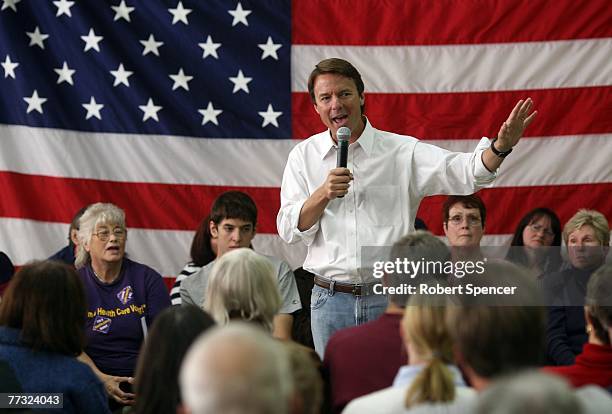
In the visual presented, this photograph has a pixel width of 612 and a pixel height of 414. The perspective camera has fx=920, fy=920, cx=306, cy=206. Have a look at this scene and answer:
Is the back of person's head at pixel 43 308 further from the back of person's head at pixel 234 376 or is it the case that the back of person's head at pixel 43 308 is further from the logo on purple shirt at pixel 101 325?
the logo on purple shirt at pixel 101 325

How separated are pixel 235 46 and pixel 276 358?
151 inches

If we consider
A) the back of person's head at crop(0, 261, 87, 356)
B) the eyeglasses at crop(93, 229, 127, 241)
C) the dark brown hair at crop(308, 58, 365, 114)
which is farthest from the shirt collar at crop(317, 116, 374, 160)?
the back of person's head at crop(0, 261, 87, 356)

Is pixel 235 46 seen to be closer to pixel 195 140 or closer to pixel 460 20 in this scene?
pixel 195 140

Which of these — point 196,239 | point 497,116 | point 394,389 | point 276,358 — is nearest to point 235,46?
point 196,239

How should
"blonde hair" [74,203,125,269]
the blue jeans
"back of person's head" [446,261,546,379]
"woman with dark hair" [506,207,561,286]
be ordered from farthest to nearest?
"woman with dark hair" [506,207,561,286] < "blonde hair" [74,203,125,269] < the blue jeans < "back of person's head" [446,261,546,379]

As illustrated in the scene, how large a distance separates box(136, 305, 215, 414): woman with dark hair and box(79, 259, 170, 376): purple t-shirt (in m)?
1.86

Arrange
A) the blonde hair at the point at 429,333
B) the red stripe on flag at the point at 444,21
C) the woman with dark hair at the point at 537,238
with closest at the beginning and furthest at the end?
1. the blonde hair at the point at 429,333
2. the woman with dark hair at the point at 537,238
3. the red stripe on flag at the point at 444,21

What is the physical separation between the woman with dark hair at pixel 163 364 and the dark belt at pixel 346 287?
1.28 meters

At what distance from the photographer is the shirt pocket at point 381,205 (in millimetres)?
3484

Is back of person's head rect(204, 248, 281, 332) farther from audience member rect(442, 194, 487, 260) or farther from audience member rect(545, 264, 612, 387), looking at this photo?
audience member rect(442, 194, 487, 260)

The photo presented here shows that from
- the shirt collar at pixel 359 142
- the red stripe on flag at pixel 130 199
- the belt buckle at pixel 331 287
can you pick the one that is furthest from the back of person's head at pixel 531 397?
the red stripe on flag at pixel 130 199

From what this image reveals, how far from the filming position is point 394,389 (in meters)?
2.05

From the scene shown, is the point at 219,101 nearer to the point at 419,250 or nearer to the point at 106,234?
the point at 106,234

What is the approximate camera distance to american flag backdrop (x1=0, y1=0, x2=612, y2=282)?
4988 mm
